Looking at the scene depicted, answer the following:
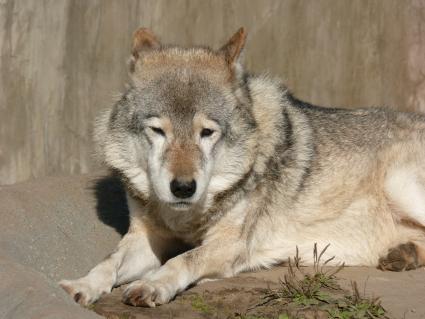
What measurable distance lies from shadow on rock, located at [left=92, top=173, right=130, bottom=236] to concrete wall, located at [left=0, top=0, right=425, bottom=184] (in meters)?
0.36

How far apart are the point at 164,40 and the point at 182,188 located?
123 inches

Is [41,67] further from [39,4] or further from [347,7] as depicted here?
[347,7]

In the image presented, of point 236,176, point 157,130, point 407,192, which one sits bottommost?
point 407,192

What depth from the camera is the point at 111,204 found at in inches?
309

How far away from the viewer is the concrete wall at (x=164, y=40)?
7734mm

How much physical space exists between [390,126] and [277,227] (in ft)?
4.81

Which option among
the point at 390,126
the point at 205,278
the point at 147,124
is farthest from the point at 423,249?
the point at 147,124

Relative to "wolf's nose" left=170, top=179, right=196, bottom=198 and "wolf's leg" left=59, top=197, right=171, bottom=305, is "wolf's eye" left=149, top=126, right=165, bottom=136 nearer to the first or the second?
"wolf's nose" left=170, top=179, right=196, bottom=198

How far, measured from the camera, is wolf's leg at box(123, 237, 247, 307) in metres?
5.67

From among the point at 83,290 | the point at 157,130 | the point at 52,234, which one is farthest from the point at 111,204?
the point at 83,290

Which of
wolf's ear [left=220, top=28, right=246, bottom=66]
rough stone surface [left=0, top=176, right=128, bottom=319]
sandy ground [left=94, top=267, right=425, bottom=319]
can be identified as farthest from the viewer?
wolf's ear [left=220, top=28, right=246, bottom=66]

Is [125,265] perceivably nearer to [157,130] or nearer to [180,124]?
[157,130]

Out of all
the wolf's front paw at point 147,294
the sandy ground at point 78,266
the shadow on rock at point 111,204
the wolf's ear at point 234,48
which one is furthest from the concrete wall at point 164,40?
the wolf's front paw at point 147,294

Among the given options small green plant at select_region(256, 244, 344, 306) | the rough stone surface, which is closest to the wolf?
the rough stone surface
